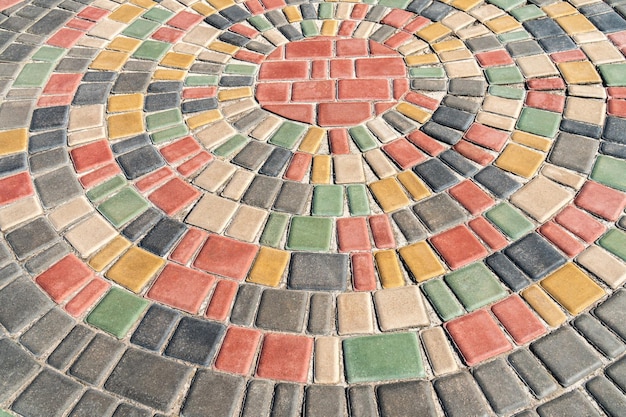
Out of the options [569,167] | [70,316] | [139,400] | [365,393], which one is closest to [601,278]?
[569,167]

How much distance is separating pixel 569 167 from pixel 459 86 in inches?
28.1

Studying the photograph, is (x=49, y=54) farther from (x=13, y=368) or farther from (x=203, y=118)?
(x=13, y=368)

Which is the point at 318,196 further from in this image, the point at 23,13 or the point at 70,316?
the point at 23,13

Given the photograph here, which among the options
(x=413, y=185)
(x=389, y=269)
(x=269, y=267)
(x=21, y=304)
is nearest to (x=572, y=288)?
(x=389, y=269)

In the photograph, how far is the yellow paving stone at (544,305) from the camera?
1867 millimetres

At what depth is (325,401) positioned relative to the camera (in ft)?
5.63

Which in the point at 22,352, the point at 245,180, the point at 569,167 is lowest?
the point at 22,352

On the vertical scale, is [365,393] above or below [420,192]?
below

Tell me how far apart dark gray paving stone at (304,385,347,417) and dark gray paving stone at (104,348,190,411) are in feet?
1.31

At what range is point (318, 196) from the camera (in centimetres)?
235

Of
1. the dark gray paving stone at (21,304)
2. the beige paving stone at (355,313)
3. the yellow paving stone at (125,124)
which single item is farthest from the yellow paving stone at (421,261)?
the yellow paving stone at (125,124)

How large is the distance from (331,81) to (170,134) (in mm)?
862

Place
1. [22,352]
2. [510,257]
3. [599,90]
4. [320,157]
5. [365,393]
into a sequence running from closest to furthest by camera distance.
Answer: [365,393] < [22,352] < [510,257] < [320,157] < [599,90]

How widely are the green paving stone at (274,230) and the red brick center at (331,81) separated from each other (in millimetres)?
634
